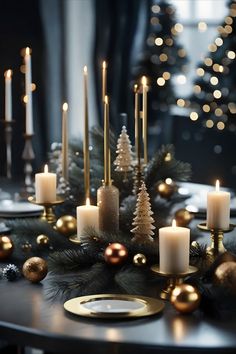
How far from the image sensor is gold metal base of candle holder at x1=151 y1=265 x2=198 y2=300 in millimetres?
1623

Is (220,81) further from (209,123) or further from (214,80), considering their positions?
(209,123)

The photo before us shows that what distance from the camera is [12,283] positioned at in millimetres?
1807

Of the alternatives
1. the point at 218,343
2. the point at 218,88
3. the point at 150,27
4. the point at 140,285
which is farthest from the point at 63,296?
the point at 150,27

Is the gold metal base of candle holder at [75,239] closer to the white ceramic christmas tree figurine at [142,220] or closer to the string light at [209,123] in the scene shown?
the white ceramic christmas tree figurine at [142,220]

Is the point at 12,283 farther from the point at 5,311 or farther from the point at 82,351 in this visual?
the point at 82,351

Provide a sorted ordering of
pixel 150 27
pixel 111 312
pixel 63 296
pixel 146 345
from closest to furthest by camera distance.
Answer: pixel 146 345
pixel 111 312
pixel 63 296
pixel 150 27

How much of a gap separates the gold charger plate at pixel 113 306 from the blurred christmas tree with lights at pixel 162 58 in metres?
4.29

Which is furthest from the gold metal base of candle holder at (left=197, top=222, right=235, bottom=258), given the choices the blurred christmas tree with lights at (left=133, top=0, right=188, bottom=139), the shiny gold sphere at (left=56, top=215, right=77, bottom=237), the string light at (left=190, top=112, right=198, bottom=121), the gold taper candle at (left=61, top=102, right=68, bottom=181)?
the blurred christmas tree with lights at (left=133, top=0, right=188, bottom=139)

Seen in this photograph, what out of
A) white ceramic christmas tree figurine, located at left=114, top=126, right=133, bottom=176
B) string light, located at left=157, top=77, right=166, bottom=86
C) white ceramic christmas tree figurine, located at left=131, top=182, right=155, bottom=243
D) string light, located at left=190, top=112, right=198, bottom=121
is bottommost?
white ceramic christmas tree figurine, located at left=131, top=182, right=155, bottom=243

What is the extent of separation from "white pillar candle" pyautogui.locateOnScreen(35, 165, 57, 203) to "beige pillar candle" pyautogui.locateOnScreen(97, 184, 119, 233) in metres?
0.23

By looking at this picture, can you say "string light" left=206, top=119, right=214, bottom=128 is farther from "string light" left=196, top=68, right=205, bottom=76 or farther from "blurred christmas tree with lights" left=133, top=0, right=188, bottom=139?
"blurred christmas tree with lights" left=133, top=0, right=188, bottom=139

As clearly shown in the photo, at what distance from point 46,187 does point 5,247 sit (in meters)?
0.20

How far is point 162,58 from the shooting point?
230 inches

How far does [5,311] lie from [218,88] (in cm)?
387
